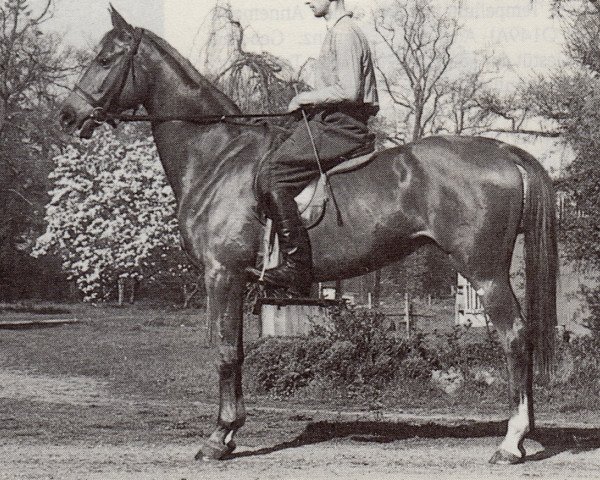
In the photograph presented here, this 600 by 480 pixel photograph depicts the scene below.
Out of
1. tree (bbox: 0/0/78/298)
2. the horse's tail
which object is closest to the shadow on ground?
the horse's tail

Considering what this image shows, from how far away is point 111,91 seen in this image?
7.94 meters

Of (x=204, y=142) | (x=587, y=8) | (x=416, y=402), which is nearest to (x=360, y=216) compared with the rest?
(x=204, y=142)

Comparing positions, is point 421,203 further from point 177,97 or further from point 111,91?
point 111,91

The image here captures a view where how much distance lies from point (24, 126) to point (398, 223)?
36.4m

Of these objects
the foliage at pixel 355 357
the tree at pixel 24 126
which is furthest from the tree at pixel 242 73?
the tree at pixel 24 126

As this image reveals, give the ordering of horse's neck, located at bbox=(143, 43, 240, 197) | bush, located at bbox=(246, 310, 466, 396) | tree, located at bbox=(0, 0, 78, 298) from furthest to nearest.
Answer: tree, located at bbox=(0, 0, 78, 298), bush, located at bbox=(246, 310, 466, 396), horse's neck, located at bbox=(143, 43, 240, 197)

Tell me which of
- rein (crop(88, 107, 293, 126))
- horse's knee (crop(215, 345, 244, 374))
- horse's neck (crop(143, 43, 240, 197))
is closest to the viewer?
horse's knee (crop(215, 345, 244, 374))

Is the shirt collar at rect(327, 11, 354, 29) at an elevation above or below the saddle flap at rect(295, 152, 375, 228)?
above

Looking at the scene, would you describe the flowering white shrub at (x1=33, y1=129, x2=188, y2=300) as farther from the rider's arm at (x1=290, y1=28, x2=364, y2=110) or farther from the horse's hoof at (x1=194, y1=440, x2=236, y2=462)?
the rider's arm at (x1=290, y1=28, x2=364, y2=110)

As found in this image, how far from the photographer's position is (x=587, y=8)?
68.2ft

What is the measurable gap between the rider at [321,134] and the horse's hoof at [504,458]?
80.6 inches

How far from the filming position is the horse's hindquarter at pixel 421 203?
24.4 ft

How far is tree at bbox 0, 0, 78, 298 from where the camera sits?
33862 millimetres

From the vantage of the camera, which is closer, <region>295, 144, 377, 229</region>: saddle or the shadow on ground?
<region>295, 144, 377, 229</region>: saddle
